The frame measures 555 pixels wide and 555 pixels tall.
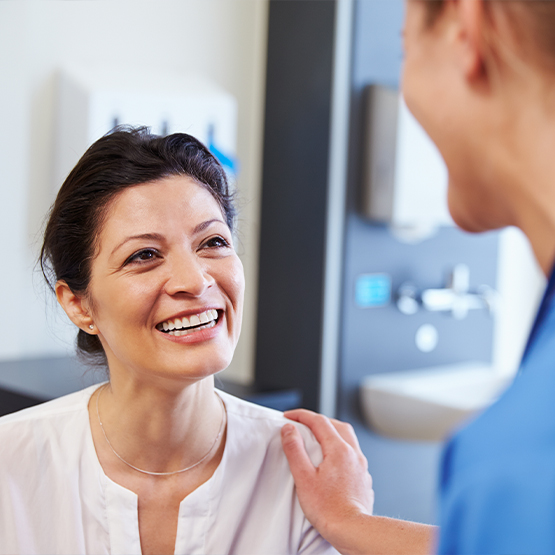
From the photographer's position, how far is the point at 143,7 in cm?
236

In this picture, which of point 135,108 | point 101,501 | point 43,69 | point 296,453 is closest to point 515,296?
point 135,108

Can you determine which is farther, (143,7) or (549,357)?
(143,7)

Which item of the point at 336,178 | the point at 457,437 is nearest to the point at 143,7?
the point at 336,178

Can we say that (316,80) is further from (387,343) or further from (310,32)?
(387,343)

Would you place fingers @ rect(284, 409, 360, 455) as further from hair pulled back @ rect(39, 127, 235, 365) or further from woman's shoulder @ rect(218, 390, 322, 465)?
hair pulled back @ rect(39, 127, 235, 365)

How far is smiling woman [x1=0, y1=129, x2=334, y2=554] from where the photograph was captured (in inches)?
46.3

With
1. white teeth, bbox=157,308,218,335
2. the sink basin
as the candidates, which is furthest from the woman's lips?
the sink basin

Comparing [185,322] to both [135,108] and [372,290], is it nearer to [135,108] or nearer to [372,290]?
[135,108]

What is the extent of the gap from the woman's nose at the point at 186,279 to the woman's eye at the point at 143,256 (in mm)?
45

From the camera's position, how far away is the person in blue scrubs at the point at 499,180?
1.54 feet

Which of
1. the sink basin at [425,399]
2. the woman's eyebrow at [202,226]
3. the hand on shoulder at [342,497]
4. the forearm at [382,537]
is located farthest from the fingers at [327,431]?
the sink basin at [425,399]

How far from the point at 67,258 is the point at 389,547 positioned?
0.72 m

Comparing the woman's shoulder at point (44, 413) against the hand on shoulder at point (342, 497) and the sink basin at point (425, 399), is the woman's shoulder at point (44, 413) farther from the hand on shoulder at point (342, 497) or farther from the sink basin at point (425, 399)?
the sink basin at point (425, 399)

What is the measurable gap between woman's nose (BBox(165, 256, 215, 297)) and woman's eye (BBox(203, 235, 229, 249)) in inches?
2.8
